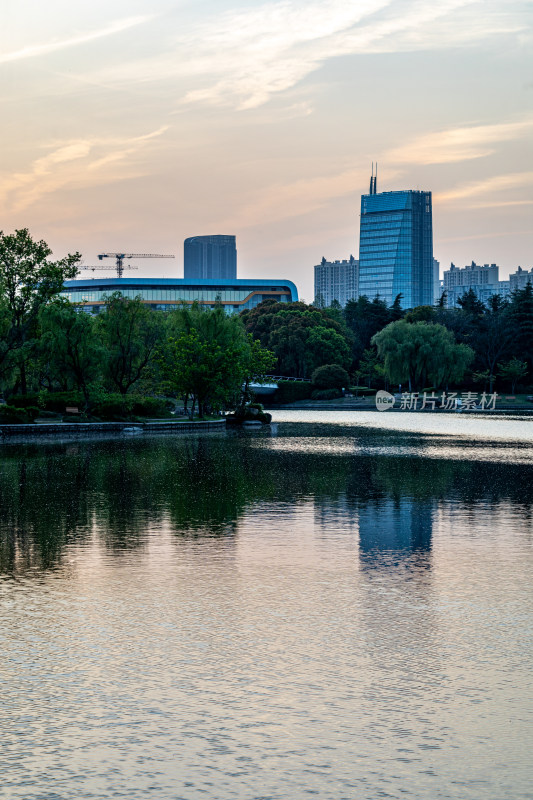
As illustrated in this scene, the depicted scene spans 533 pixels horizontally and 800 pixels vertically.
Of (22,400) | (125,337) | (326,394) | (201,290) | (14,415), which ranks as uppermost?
(201,290)

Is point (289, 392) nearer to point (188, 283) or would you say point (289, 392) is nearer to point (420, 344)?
point (420, 344)

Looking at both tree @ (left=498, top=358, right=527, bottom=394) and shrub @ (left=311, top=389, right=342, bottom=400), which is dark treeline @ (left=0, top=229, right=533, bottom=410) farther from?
tree @ (left=498, top=358, right=527, bottom=394)

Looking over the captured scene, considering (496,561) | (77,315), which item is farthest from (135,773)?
(77,315)

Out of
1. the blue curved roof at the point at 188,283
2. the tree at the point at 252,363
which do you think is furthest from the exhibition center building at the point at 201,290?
the tree at the point at 252,363

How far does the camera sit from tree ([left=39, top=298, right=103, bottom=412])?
53.6 metres

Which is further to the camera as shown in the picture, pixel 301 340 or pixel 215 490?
pixel 301 340

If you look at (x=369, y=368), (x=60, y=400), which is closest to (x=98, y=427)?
(x=60, y=400)

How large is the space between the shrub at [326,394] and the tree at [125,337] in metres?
47.2

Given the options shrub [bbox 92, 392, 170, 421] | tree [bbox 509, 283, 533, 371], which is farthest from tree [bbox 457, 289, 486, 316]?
shrub [bbox 92, 392, 170, 421]

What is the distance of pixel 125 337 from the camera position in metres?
59.9

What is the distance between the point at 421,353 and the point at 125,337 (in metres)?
44.6

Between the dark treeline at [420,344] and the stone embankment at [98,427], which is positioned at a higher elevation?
the dark treeline at [420,344]

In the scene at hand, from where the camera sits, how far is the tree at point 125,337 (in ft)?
196

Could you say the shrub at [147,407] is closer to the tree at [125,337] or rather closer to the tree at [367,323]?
the tree at [125,337]
